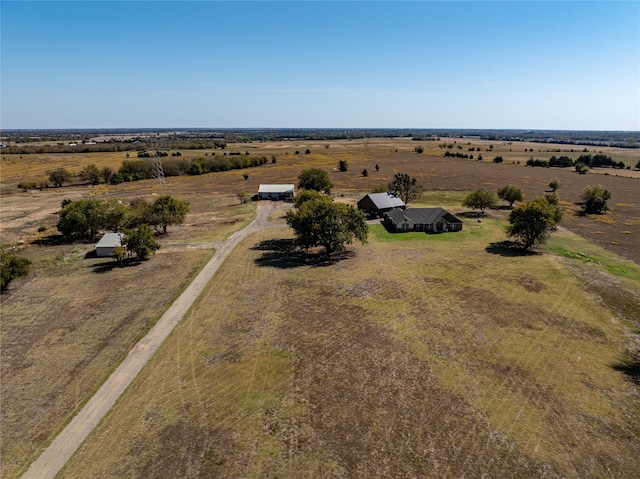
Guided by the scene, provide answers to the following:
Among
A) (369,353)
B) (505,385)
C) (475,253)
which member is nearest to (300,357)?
(369,353)

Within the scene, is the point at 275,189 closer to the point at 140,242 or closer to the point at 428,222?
the point at 428,222

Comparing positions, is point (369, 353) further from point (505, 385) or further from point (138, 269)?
point (138, 269)

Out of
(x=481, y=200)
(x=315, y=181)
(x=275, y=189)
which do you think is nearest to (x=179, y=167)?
(x=275, y=189)

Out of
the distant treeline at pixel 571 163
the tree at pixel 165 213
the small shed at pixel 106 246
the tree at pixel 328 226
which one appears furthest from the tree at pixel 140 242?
the distant treeline at pixel 571 163

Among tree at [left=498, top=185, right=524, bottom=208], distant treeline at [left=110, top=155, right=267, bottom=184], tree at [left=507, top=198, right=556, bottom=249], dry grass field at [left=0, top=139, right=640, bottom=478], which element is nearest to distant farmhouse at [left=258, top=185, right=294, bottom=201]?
dry grass field at [left=0, top=139, right=640, bottom=478]

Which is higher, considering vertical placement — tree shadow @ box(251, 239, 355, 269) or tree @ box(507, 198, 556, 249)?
tree @ box(507, 198, 556, 249)

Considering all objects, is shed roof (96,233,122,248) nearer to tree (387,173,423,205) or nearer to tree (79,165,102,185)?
tree (387,173,423,205)
